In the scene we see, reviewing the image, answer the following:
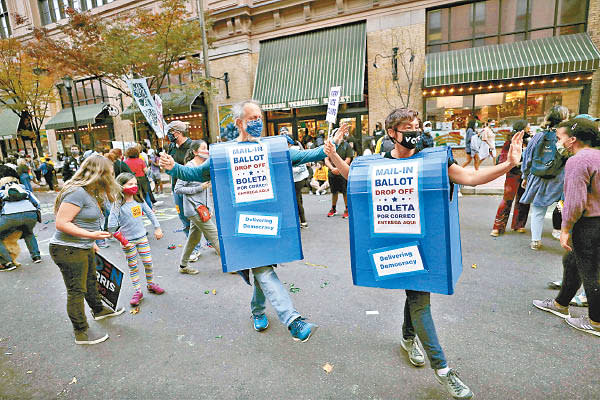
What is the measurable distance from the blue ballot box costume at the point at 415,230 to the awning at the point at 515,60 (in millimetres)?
13005

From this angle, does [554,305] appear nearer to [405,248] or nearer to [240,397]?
[405,248]

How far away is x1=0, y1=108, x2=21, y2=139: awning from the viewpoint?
25766mm

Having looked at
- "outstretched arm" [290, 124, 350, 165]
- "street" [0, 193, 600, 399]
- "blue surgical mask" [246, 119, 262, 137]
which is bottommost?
"street" [0, 193, 600, 399]

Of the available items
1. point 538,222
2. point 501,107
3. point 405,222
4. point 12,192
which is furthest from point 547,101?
point 12,192

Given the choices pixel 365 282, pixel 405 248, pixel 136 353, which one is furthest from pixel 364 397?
pixel 136 353

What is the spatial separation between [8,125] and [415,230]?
34.8 m

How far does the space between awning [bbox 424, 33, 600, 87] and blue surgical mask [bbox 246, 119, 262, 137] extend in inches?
507

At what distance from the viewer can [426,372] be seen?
260 cm

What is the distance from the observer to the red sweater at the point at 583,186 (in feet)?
8.91

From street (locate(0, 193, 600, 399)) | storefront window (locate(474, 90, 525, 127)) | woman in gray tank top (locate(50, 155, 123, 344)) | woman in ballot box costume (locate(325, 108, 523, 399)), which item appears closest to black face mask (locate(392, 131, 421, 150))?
woman in ballot box costume (locate(325, 108, 523, 399))

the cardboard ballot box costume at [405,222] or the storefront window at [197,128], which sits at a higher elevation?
the storefront window at [197,128]

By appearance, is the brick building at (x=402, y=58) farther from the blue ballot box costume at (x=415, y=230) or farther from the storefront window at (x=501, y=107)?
the blue ballot box costume at (x=415, y=230)

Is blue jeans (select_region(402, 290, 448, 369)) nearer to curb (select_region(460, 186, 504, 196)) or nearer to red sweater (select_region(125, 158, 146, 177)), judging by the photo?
red sweater (select_region(125, 158, 146, 177))

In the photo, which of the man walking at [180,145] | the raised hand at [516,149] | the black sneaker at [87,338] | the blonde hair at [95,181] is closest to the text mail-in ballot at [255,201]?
the blonde hair at [95,181]
